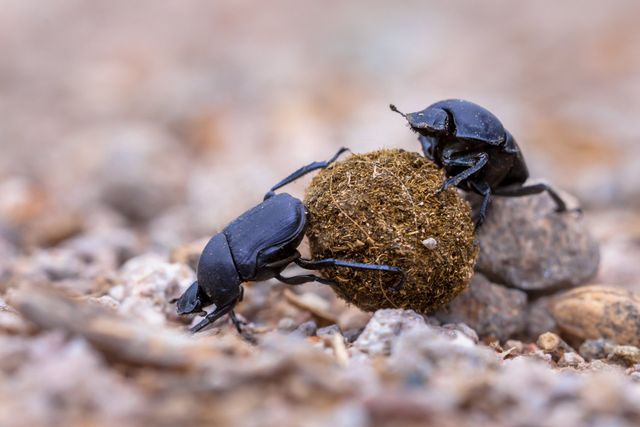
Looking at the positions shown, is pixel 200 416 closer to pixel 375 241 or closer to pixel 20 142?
pixel 375 241

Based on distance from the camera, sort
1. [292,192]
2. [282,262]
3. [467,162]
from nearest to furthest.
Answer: [282,262]
[467,162]
[292,192]

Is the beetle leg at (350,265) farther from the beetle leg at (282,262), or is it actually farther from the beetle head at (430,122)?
the beetle head at (430,122)

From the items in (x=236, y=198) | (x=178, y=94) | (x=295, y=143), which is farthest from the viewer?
(x=178, y=94)

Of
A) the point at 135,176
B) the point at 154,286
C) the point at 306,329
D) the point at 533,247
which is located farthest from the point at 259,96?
the point at 306,329

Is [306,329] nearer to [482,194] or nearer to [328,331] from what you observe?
[328,331]

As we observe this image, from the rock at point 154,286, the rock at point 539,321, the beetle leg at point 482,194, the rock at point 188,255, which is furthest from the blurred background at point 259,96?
the beetle leg at point 482,194

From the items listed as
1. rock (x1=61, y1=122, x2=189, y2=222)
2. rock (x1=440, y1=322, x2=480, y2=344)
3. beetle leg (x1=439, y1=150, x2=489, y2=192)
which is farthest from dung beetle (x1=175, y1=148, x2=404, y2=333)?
rock (x1=61, y1=122, x2=189, y2=222)

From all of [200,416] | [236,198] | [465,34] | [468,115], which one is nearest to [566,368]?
[468,115]
